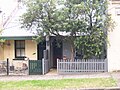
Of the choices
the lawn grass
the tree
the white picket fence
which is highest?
the tree

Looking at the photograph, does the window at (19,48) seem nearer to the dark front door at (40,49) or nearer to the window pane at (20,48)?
the window pane at (20,48)

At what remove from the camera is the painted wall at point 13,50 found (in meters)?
24.5

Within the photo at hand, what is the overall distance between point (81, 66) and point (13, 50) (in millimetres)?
6466

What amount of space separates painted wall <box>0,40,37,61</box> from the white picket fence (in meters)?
4.30

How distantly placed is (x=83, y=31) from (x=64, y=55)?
4.63m

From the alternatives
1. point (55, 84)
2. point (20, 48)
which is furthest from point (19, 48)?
point (55, 84)

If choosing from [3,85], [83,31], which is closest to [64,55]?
[83,31]

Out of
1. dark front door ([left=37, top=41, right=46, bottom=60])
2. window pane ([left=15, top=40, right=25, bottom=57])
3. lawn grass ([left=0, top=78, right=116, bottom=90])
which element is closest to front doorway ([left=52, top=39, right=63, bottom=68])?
dark front door ([left=37, top=41, right=46, bottom=60])

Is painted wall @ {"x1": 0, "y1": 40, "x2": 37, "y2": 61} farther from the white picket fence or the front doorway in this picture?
the white picket fence

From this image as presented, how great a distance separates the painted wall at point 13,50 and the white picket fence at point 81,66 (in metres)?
4.30

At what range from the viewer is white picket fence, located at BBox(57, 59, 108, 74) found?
2047cm

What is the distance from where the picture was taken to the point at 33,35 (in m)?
22.9

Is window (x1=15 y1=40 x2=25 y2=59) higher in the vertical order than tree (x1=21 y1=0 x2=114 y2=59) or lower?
lower

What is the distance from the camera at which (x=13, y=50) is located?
81.2ft
